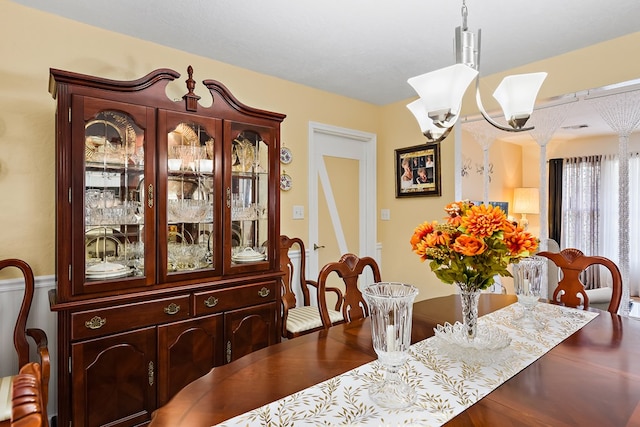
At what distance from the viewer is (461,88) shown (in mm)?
1313

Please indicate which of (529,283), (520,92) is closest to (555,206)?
(529,283)

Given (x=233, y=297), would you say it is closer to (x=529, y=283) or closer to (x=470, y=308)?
(x=470, y=308)

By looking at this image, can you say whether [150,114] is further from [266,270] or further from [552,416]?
[552,416]

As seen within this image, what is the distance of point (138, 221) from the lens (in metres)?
1.92

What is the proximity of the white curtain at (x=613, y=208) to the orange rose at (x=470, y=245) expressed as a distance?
79.3 inches

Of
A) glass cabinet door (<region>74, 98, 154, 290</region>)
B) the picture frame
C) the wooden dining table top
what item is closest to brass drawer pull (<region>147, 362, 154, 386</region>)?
glass cabinet door (<region>74, 98, 154, 290</region>)

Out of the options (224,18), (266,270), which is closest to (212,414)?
(266,270)

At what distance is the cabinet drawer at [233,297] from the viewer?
2061 millimetres

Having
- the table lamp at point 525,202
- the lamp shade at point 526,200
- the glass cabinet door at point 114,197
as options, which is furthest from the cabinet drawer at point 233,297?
the lamp shade at point 526,200

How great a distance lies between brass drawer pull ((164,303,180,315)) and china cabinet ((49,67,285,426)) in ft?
0.04

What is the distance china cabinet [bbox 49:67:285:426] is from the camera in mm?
1690

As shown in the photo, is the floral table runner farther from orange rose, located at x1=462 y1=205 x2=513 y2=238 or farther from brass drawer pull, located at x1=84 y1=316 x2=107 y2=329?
brass drawer pull, located at x1=84 y1=316 x2=107 y2=329

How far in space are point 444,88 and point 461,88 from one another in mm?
68

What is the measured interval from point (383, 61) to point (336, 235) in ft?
5.36
